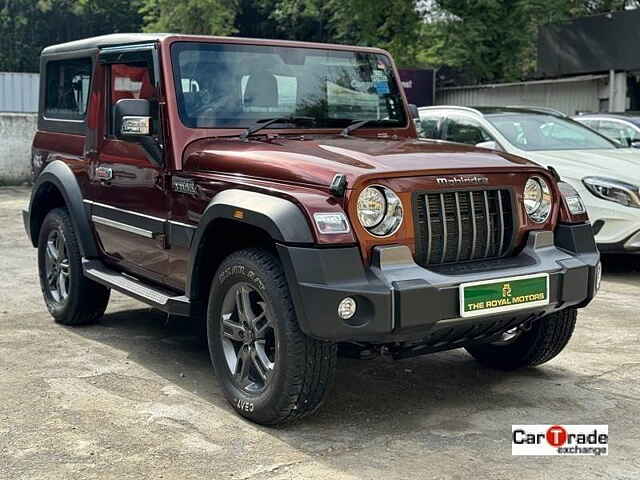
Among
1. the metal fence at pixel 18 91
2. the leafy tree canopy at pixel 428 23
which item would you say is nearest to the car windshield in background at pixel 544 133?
the metal fence at pixel 18 91

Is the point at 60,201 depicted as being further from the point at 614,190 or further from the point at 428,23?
the point at 428,23

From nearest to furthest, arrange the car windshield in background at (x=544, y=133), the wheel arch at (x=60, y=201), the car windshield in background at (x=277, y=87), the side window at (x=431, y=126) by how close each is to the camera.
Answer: the car windshield in background at (x=277, y=87) → the wheel arch at (x=60, y=201) → the car windshield in background at (x=544, y=133) → the side window at (x=431, y=126)

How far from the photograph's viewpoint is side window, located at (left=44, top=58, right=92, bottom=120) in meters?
6.03

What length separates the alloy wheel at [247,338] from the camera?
166 inches

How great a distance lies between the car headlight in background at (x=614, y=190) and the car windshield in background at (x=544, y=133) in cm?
80

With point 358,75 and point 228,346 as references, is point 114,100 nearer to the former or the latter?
point 358,75

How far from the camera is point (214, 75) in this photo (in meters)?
5.05

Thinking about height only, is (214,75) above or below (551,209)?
above

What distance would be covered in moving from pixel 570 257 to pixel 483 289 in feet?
2.25

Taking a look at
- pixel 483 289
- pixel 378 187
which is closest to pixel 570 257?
pixel 483 289

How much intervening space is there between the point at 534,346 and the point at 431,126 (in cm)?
521

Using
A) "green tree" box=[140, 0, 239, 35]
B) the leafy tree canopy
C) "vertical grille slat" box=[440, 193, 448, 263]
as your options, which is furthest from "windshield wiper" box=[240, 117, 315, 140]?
"green tree" box=[140, 0, 239, 35]

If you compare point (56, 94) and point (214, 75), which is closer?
point (214, 75)

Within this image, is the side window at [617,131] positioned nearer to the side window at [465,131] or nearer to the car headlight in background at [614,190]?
the side window at [465,131]
